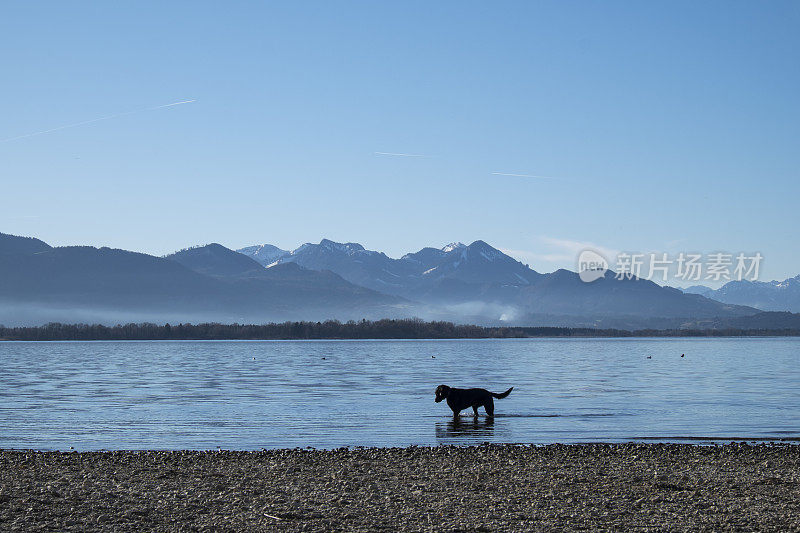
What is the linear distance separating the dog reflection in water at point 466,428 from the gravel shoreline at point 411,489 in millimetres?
4565

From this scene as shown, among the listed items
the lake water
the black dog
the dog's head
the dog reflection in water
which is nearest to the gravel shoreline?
the lake water

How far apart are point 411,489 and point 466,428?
13.6m

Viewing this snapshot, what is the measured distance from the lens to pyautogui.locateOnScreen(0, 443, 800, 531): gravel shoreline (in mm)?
14961

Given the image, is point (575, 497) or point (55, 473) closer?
point (575, 497)

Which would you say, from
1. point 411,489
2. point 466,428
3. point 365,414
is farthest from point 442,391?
point 411,489

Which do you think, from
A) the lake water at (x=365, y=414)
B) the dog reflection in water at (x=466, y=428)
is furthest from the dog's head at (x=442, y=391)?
the dog reflection in water at (x=466, y=428)

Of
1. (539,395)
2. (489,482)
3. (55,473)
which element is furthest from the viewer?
(539,395)

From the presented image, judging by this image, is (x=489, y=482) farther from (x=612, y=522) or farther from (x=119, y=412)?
(x=119, y=412)

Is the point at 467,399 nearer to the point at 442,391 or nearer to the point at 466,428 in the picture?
the point at 442,391

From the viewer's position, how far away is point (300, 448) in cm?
2534

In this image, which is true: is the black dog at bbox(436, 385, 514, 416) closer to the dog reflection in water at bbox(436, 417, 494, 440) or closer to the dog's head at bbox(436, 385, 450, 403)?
the dog's head at bbox(436, 385, 450, 403)

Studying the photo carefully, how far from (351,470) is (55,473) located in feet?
22.1

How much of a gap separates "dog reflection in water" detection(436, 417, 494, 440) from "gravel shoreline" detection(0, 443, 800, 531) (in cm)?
456

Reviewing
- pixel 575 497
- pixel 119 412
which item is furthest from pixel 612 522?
pixel 119 412
